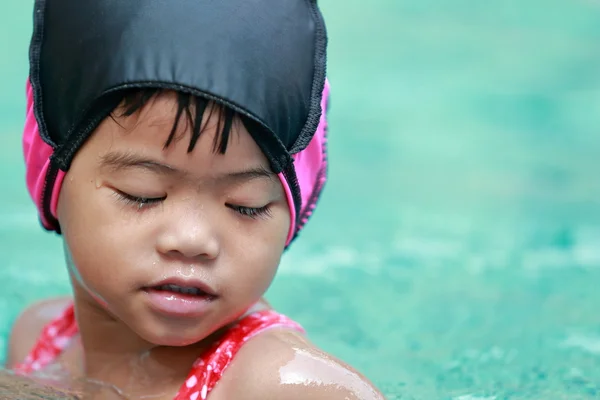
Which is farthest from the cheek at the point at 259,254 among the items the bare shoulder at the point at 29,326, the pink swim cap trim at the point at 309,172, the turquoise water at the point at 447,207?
the bare shoulder at the point at 29,326

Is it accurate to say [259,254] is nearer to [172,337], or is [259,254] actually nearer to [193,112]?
[172,337]

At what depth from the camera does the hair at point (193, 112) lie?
2461mm

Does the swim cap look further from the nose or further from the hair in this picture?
the nose

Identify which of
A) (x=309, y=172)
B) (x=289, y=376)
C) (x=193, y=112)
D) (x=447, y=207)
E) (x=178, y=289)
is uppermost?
(x=447, y=207)

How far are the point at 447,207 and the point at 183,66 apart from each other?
4194 mm

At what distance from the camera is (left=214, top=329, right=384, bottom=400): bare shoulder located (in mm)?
2646

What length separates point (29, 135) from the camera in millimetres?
3002

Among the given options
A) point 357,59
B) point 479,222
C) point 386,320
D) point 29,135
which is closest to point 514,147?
point 479,222

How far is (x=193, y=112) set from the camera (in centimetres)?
247

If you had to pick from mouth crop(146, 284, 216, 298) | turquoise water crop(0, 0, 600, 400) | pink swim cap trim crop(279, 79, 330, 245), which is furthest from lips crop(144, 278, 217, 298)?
turquoise water crop(0, 0, 600, 400)

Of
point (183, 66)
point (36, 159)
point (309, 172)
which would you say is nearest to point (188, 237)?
point (183, 66)

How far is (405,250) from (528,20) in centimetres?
350

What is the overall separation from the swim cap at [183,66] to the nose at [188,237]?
0.85 feet

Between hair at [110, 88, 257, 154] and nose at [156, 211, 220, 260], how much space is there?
17cm
